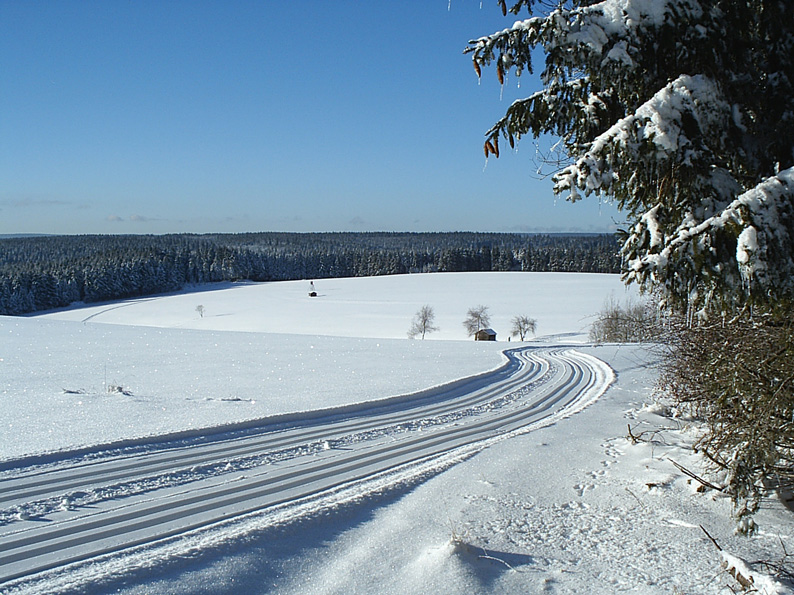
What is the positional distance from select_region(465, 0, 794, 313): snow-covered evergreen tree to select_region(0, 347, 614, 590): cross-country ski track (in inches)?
211

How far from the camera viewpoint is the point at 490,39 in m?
6.70

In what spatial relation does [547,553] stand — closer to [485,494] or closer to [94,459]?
[485,494]

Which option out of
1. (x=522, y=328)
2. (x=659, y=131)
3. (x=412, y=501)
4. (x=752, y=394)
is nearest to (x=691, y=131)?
(x=659, y=131)

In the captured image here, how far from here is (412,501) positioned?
7602 millimetres

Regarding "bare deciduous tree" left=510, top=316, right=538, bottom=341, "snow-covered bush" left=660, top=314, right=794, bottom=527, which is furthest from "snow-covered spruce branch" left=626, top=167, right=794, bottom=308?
"bare deciduous tree" left=510, top=316, right=538, bottom=341

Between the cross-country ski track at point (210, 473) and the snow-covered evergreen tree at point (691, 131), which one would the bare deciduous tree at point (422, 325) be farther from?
the snow-covered evergreen tree at point (691, 131)

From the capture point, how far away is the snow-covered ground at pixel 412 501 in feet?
17.9

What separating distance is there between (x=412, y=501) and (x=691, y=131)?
5550 mm

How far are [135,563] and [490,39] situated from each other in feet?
22.4

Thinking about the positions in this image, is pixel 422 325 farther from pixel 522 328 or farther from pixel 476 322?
pixel 522 328

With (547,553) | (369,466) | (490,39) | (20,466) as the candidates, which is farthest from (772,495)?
(20,466)

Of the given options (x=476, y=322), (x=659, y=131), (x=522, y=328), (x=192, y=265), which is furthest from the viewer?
(x=192, y=265)

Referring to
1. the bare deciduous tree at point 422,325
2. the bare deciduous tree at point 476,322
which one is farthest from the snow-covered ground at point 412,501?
the bare deciduous tree at point 476,322

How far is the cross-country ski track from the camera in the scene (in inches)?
242
